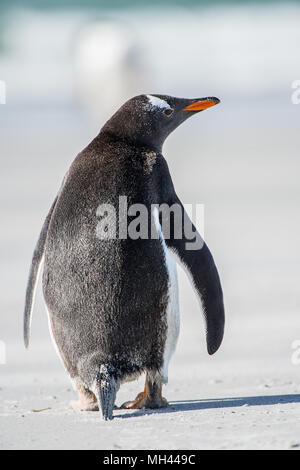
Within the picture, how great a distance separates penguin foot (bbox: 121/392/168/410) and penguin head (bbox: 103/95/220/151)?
1.17 metres

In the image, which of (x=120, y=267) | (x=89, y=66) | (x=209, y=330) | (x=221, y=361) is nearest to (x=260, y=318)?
(x=221, y=361)

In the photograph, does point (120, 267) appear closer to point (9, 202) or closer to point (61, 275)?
point (61, 275)

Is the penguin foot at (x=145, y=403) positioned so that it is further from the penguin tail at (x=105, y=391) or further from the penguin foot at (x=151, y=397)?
the penguin tail at (x=105, y=391)

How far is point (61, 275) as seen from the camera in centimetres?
457

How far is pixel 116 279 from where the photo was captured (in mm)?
4496

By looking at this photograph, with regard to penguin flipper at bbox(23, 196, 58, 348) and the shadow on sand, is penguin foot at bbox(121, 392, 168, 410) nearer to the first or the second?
the shadow on sand

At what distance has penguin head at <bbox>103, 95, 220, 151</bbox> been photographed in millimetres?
4926

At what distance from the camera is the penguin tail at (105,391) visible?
4.42 metres

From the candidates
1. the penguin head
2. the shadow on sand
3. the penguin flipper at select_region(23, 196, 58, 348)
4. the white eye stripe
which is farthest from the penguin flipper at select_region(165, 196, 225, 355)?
the penguin flipper at select_region(23, 196, 58, 348)

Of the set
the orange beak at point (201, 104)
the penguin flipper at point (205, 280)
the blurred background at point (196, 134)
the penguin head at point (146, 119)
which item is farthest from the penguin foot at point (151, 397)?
the orange beak at point (201, 104)

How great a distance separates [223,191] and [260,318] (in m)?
5.36

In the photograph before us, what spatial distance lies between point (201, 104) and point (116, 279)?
4.05 ft

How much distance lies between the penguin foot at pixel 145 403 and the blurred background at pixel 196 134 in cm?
81

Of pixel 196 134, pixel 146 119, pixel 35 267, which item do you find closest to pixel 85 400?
pixel 35 267
